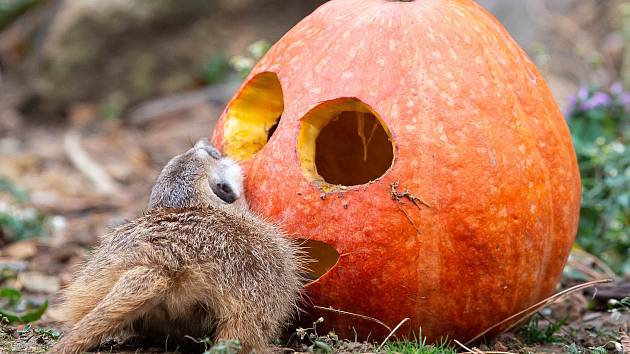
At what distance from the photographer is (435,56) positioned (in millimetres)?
4082

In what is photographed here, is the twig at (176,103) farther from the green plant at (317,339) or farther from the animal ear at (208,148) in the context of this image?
the green plant at (317,339)

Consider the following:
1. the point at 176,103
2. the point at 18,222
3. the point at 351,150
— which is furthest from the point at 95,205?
the point at 351,150

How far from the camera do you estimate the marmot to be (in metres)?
3.46

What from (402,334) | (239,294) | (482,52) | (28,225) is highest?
(482,52)

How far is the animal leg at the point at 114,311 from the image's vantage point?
11.2ft

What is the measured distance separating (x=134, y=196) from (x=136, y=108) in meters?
3.51

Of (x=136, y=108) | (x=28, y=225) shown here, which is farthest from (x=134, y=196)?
(x=136, y=108)

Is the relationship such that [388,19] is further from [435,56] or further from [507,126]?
[507,126]

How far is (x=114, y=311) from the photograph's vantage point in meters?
3.40

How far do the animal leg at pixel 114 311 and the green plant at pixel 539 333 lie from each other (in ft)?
7.06

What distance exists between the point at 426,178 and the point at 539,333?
4.21 feet

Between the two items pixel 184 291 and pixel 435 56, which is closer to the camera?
pixel 184 291

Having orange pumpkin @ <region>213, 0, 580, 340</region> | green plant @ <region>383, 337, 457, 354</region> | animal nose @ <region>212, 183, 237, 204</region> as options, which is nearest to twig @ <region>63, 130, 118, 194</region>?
animal nose @ <region>212, 183, 237, 204</region>

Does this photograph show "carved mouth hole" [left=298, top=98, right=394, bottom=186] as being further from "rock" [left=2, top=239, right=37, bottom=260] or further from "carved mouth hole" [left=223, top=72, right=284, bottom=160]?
"rock" [left=2, top=239, right=37, bottom=260]
